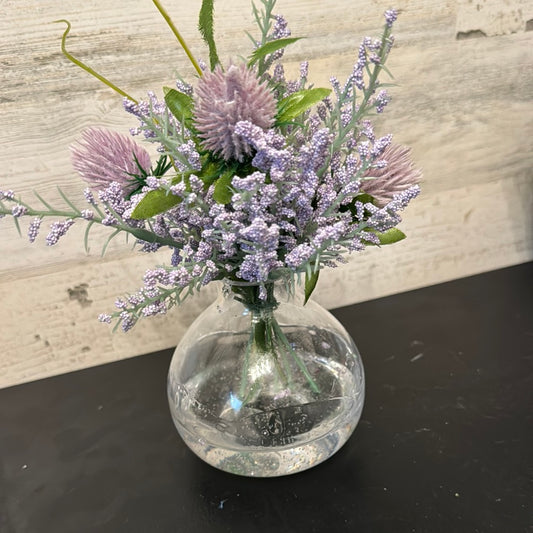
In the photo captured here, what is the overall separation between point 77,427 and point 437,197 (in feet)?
2.09

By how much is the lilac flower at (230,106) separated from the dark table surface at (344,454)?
15.4 inches

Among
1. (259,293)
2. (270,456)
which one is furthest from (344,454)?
(259,293)

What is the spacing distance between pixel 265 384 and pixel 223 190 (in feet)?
0.73

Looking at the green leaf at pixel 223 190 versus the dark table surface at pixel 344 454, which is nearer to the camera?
the green leaf at pixel 223 190

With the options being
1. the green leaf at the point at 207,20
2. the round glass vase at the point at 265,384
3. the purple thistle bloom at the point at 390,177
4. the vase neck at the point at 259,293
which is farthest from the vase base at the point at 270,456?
the green leaf at the point at 207,20

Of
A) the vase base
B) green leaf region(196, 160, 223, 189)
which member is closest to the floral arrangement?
green leaf region(196, 160, 223, 189)

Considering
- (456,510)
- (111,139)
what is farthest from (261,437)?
(111,139)

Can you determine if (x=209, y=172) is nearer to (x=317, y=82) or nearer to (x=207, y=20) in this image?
(x=207, y=20)

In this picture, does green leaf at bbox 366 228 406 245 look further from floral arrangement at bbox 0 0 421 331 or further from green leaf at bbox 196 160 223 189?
green leaf at bbox 196 160 223 189

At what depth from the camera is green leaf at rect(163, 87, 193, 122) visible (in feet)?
1.61

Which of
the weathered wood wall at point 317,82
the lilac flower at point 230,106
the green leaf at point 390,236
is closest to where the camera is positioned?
the lilac flower at point 230,106

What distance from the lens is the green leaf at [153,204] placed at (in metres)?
0.47

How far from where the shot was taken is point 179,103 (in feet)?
1.62

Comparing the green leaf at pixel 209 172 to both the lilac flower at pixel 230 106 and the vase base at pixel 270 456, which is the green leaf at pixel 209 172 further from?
the vase base at pixel 270 456
